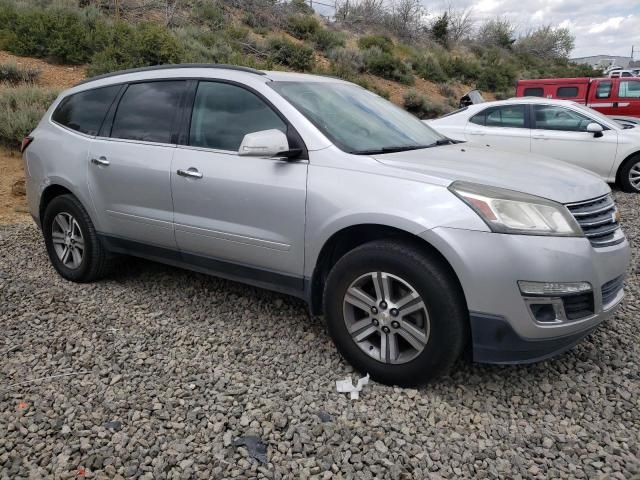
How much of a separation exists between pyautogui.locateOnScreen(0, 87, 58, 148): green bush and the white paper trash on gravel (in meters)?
7.15

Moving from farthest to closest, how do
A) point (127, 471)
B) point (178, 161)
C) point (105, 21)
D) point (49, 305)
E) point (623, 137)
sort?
point (105, 21) → point (623, 137) → point (49, 305) → point (178, 161) → point (127, 471)

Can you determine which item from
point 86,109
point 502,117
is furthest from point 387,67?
point 86,109

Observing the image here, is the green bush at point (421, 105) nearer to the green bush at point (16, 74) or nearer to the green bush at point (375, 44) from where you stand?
the green bush at point (375, 44)

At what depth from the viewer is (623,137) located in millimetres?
8078

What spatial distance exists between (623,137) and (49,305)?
8.04 metres

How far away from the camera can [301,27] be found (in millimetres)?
21812

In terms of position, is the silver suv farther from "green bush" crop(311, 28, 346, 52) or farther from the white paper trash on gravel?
"green bush" crop(311, 28, 346, 52)

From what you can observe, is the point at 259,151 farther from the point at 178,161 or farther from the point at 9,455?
the point at 9,455

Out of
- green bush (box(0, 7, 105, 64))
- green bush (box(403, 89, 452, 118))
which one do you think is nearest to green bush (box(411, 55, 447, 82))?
green bush (box(403, 89, 452, 118))

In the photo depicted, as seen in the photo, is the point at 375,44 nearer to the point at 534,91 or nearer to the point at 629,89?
the point at 534,91

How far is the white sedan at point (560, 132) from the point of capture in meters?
8.12

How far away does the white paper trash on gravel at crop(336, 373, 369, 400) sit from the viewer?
9.47ft

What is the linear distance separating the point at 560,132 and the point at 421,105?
10.2 m

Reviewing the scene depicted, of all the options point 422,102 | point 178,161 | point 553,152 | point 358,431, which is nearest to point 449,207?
point 358,431
